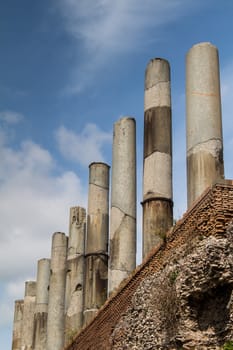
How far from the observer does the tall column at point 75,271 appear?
1903 centimetres

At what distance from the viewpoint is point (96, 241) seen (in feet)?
57.4

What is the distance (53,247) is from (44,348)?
405cm

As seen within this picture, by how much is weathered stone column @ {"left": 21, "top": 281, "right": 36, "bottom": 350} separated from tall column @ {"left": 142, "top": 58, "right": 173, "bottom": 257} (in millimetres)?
13435

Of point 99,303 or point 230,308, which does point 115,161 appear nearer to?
point 99,303

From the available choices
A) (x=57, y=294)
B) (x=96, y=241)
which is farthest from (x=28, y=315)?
(x=96, y=241)

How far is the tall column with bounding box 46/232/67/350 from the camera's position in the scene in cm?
2148

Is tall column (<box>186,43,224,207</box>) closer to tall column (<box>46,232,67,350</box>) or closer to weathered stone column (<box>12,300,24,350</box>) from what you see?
tall column (<box>46,232,67,350</box>)

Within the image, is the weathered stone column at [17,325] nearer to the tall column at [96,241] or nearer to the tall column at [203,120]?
the tall column at [96,241]

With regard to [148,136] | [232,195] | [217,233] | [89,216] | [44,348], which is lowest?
[44,348]

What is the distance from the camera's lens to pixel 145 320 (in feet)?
33.0

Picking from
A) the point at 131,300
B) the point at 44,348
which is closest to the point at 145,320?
the point at 131,300

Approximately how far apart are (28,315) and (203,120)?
16.3 metres

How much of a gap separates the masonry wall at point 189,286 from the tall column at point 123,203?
4.18 meters

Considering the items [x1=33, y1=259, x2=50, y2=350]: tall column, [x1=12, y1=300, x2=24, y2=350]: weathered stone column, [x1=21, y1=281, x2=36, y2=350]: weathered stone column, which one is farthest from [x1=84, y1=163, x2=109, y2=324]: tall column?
[x1=12, y1=300, x2=24, y2=350]: weathered stone column
